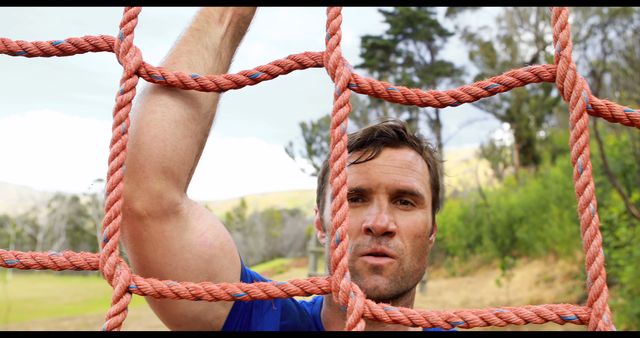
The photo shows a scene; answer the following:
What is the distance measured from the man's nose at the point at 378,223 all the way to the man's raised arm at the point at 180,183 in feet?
0.70

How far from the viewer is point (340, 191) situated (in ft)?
2.45

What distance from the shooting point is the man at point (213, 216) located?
0.74m

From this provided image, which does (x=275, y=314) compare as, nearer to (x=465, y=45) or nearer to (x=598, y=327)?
(x=598, y=327)

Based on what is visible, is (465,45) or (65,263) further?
(465,45)

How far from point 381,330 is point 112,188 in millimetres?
497

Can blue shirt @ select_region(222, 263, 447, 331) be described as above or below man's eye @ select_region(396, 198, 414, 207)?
below

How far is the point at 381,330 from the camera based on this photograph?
0.95 m

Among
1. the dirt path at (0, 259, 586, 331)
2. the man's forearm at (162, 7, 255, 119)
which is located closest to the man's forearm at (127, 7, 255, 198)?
the man's forearm at (162, 7, 255, 119)

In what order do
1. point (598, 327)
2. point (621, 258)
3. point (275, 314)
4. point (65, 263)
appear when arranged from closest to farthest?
point (598, 327)
point (65, 263)
point (275, 314)
point (621, 258)

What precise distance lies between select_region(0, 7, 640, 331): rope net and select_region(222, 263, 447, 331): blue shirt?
15cm

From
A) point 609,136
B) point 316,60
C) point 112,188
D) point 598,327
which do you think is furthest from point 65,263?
point 609,136

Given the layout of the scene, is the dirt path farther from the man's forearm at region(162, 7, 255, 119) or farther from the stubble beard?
the man's forearm at region(162, 7, 255, 119)

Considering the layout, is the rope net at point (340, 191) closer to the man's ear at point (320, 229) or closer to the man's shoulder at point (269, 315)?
the man's shoulder at point (269, 315)

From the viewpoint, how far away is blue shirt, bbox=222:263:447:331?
0.88 metres
